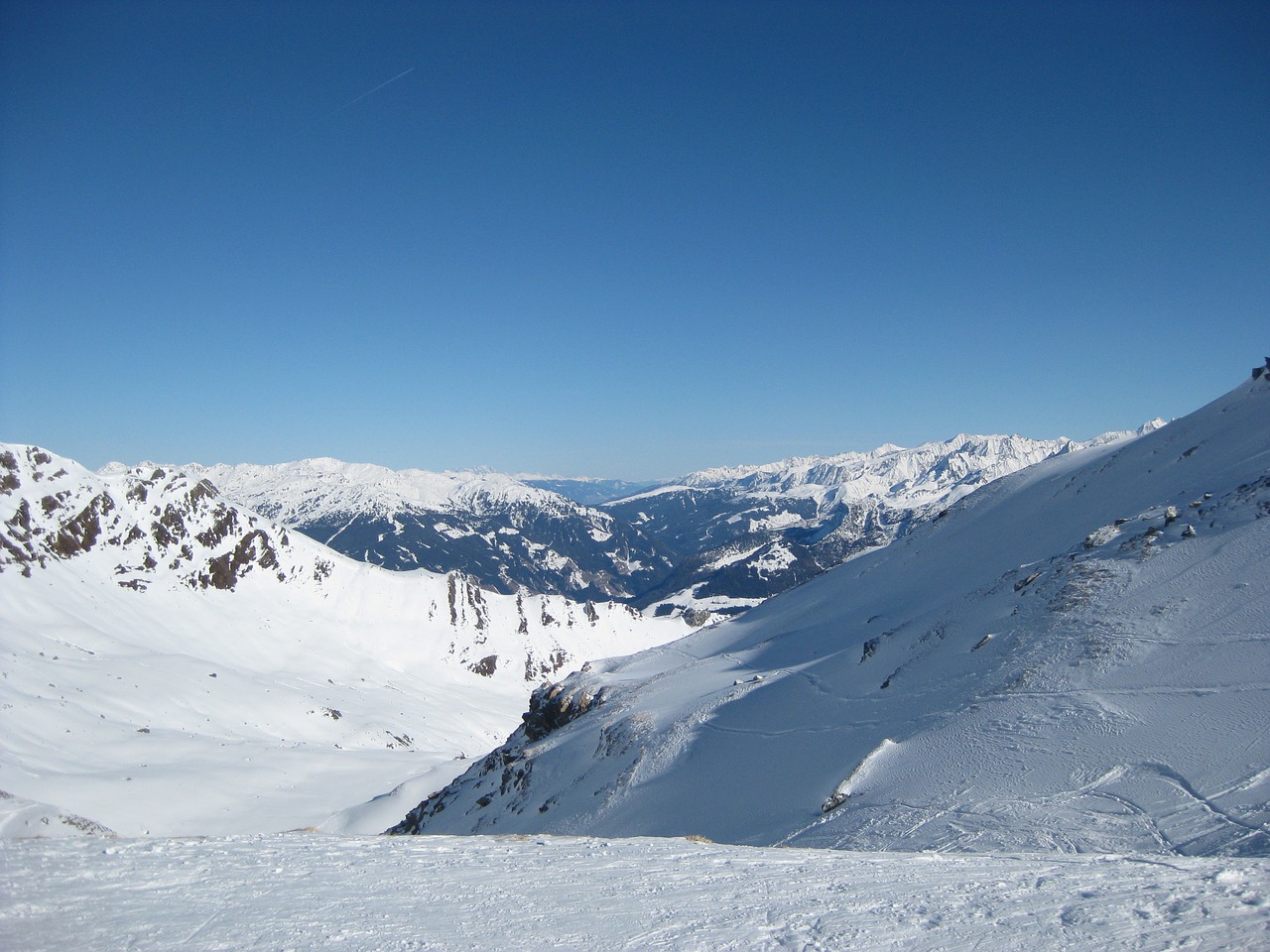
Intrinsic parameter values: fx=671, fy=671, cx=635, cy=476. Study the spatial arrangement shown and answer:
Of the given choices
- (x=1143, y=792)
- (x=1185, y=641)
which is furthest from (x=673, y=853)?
(x=1185, y=641)

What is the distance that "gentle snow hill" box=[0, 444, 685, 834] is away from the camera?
52.8m

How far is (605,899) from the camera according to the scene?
26.3ft

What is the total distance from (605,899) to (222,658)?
115 meters

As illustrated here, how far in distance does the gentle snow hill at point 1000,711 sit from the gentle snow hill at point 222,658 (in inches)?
1068

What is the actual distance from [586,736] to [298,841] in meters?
23.3

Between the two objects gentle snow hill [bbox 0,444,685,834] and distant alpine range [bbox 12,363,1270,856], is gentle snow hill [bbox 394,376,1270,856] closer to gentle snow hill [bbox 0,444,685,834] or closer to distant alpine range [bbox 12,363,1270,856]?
distant alpine range [bbox 12,363,1270,856]

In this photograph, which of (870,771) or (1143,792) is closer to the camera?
(1143,792)

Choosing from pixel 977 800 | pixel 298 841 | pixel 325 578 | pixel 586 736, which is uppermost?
pixel 325 578

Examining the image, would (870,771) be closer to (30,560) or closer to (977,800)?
(977,800)

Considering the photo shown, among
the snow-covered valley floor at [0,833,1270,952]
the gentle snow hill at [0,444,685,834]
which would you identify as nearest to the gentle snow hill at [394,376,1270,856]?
the snow-covered valley floor at [0,833,1270,952]

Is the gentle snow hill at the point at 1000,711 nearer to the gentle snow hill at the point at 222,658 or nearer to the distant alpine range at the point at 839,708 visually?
the distant alpine range at the point at 839,708

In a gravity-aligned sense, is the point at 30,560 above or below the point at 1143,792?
above

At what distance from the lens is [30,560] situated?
300ft

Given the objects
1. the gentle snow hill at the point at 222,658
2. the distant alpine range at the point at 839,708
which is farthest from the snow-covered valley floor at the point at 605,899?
the gentle snow hill at the point at 222,658
